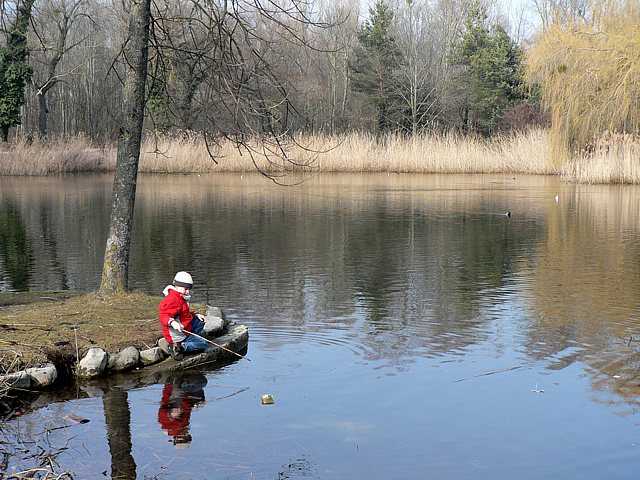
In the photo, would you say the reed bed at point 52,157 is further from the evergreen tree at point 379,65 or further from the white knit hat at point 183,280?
the white knit hat at point 183,280

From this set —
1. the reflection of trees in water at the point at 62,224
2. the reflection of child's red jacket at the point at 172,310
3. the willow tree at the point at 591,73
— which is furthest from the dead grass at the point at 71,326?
the willow tree at the point at 591,73

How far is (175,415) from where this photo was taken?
710 cm

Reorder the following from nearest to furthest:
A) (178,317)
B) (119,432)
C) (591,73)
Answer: (119,432)
(178,317)
(591,73)

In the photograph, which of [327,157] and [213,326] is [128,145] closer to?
[213,326]

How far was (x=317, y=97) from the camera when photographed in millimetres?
49969

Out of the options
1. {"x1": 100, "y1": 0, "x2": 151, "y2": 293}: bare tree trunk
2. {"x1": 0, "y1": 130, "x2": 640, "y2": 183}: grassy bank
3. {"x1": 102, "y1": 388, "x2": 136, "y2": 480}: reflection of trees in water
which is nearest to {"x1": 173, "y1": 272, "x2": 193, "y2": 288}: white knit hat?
{"x1": 102, "y1": 388, "x2": 136, "y2": 480}: reflection of trees in water

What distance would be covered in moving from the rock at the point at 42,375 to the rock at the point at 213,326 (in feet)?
5.60

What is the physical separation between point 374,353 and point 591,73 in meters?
22.5

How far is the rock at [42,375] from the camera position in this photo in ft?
24.7

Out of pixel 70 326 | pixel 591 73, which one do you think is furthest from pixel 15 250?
pixel 591 73

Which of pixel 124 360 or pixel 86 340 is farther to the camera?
pixel 86 340

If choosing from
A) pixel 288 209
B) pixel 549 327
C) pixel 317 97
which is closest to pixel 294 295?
pixel 549 327

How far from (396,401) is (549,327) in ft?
10.5

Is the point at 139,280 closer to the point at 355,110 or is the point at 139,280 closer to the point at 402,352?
the point at 402,352
